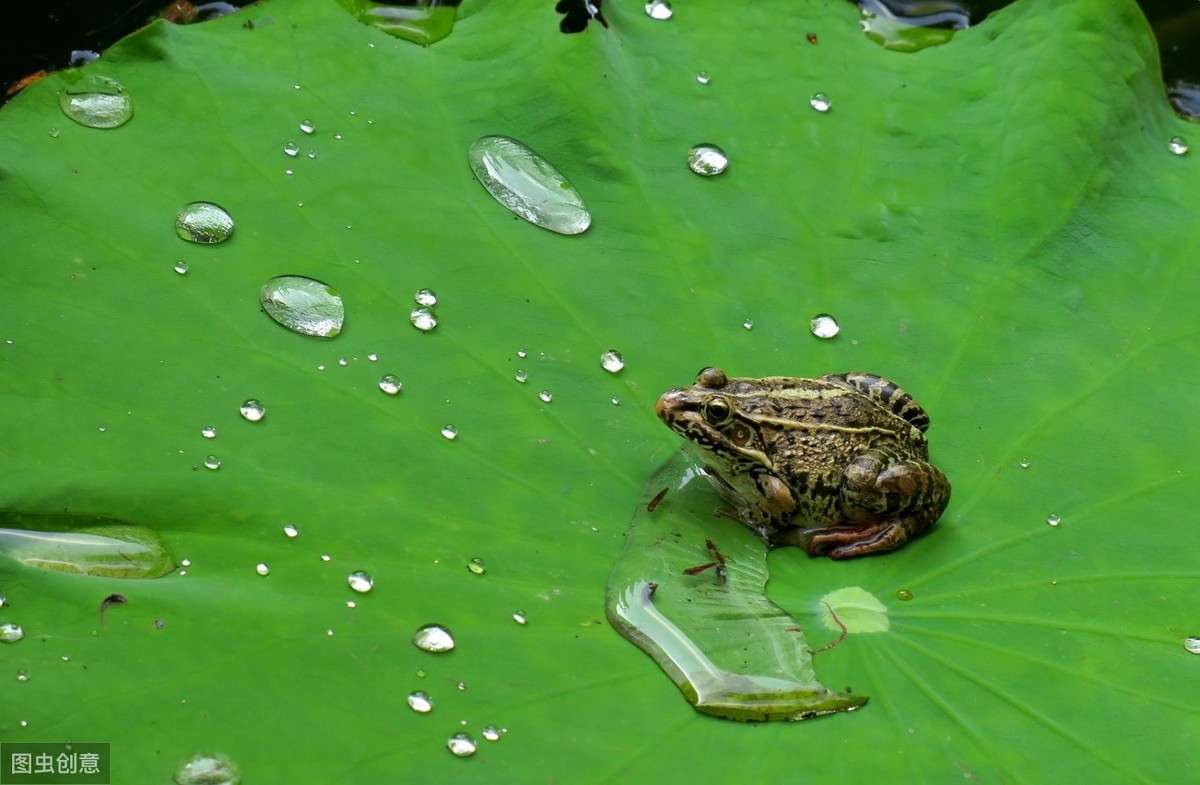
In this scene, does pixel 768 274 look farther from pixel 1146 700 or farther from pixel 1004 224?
pixel 1146 700

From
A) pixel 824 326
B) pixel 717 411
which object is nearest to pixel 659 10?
pixel 824 326

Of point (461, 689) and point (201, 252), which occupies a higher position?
point (201, 252)

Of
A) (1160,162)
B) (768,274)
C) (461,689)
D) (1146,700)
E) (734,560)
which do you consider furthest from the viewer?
(1160,162)

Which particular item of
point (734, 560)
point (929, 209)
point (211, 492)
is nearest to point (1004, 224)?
point (929, 209)

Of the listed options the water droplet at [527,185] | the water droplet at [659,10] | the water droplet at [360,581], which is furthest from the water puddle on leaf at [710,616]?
the water droplet at [659,10]

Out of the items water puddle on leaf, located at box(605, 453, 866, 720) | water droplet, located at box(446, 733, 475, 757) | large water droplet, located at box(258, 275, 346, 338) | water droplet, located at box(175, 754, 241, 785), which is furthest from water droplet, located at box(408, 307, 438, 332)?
water droplet, located at box(175, 754, 241, 785)

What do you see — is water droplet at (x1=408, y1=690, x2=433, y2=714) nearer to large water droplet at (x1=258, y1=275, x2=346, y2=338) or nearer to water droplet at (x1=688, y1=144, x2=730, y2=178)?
large water droplet at (x1=258, y1=275, x2=346, y2=338)

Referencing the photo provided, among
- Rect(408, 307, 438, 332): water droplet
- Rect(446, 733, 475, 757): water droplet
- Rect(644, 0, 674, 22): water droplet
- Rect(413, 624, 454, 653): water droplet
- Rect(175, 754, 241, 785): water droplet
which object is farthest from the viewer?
Rect(644, 0, 674, 22): water droplet
